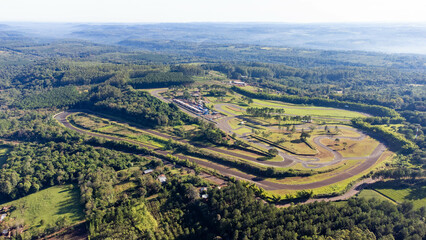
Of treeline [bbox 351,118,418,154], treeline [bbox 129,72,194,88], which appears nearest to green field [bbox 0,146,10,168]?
treeline [bbox 129,72,194,88]

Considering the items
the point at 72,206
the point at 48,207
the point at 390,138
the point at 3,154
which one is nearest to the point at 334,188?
the point at 390,138

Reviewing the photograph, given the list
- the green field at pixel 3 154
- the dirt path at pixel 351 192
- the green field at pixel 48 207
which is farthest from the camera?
the green field at pixel 3 154

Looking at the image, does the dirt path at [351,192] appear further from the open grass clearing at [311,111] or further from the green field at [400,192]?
the open grass clearing at [311,111]

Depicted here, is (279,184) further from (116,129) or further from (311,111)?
(116,129)

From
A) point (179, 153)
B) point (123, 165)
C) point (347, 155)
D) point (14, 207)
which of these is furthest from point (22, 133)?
point (347, 155)

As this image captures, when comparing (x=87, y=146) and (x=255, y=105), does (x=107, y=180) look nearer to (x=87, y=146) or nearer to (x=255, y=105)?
(x=87, y=146)

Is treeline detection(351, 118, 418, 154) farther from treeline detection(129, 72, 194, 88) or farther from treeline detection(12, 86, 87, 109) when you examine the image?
treeline detection(12, 86, 87, 109)

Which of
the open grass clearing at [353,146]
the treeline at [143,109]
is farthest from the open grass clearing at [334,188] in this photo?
the treeline at [143,109]
